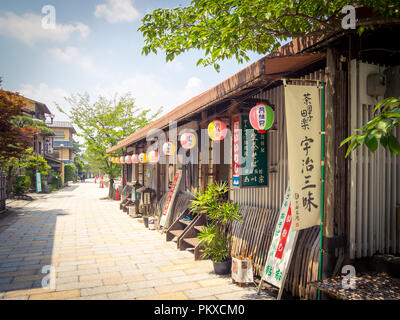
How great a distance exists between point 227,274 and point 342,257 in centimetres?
273

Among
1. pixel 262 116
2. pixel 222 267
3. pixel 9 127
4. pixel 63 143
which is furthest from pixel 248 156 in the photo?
pixel 63 143

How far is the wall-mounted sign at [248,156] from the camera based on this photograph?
18.6ft

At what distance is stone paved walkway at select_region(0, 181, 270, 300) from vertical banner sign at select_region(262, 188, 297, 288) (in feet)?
1.81

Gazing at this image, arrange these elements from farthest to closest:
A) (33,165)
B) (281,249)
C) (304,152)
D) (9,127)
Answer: (33,165) < (9,127) < (281,249) < (304,152)

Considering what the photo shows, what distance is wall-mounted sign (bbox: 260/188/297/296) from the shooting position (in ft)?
15.3

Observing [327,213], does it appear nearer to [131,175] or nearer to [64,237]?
[64,237]

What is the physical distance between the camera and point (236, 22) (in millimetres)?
4641

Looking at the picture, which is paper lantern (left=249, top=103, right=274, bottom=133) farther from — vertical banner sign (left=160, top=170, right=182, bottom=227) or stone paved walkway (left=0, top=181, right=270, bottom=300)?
vertical banner sign (left=160, top=170, right=182, bottom=227)

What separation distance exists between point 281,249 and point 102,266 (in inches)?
176

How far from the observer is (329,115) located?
13.8 feet

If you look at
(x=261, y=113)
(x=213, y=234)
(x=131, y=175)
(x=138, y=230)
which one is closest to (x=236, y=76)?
(x=261, y=113)

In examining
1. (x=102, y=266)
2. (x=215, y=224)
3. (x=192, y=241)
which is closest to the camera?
(x=215, y=224)

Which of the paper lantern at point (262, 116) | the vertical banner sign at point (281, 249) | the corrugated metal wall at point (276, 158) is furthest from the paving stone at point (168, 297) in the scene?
the paper lantern at point (262, 116)

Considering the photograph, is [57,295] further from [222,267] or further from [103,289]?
[222,267]
